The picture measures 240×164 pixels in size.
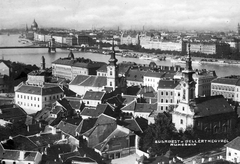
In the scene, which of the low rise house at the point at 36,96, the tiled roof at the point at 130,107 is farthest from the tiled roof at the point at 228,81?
the low rise house at the point at 36,96

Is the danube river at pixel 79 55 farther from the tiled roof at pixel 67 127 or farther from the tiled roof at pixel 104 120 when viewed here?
the tiled roof at pixel 67 127

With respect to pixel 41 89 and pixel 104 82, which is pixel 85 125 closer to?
pixel 41 89

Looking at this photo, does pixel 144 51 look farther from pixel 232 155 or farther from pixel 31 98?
pixel 232 155

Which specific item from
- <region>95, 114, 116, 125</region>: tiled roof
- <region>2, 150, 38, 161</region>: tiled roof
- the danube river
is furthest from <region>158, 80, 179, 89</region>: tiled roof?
the danube river

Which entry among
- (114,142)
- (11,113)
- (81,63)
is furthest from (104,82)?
(81,63)

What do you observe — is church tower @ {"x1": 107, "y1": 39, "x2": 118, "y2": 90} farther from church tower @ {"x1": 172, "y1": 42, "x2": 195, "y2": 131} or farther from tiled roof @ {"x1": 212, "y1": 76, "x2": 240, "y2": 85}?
church tower @ {"x1": 172, "y1": 42, "x2": 195, "y2": 131}

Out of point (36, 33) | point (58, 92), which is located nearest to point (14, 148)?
point (58, 92)

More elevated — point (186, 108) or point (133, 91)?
point (186, 108)
